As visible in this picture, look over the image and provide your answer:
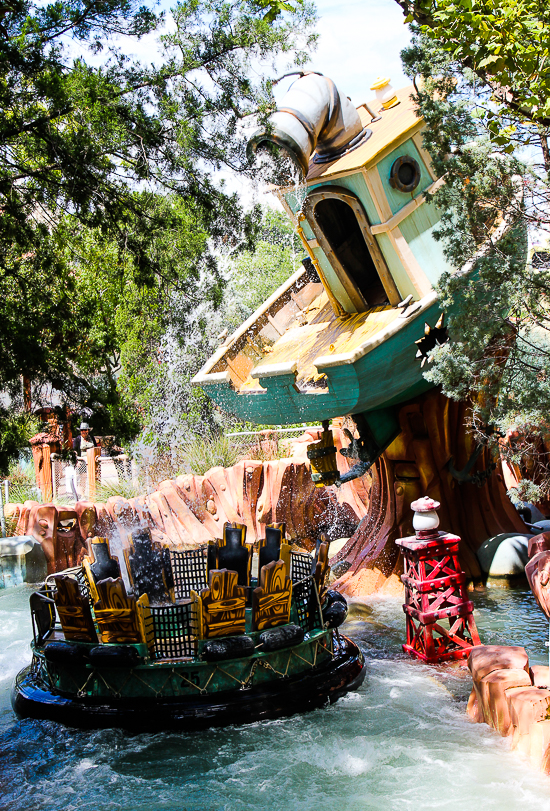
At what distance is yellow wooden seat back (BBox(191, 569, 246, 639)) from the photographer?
5.73 metres

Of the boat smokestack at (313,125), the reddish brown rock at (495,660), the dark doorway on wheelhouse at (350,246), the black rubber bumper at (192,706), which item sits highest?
the boat smokestack at (313,125)

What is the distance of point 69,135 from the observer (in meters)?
5.89

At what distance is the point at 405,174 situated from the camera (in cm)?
748

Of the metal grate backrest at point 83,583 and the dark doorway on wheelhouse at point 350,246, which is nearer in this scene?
the metal grate backrest at point 83,583

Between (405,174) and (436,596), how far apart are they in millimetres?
4025

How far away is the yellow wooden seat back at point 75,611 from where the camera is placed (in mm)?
6027

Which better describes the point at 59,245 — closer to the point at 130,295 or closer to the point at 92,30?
the point at 92,30

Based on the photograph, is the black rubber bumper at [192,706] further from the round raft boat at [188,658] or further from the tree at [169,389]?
the tree at [169,389]

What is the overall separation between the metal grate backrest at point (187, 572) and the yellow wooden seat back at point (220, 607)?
5.87ft

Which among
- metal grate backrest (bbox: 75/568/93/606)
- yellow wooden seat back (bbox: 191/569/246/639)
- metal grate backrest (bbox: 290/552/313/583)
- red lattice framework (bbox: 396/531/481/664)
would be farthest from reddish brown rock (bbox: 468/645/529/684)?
metal grate backrest (bbox: 75/568/93/606)

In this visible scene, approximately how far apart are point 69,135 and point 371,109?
151 inches

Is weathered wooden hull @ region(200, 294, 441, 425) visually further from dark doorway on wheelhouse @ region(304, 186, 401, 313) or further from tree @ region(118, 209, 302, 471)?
tree @ region(118, 209, 302, 471)

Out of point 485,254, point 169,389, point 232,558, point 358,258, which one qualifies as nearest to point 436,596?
point 232,558

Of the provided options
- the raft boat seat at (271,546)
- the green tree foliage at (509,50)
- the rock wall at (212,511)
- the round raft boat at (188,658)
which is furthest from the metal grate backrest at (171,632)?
the rock wall at (212,511)
